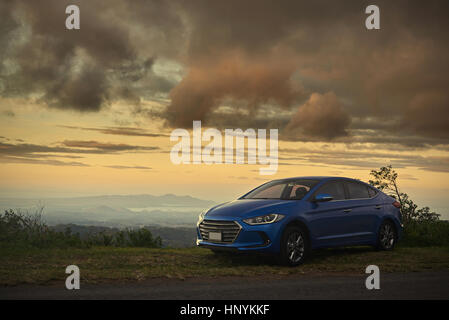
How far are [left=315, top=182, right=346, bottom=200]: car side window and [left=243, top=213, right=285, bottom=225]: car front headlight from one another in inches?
63.7

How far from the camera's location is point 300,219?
33.8 ft

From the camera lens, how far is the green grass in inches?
345

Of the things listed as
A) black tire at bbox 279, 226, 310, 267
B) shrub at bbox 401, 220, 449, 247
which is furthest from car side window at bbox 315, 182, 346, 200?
shrub at bbox 401, 220, 449, 247

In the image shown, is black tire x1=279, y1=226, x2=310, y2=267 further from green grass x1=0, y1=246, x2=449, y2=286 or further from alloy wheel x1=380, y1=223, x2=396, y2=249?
alloy wheel x1=380, y1=223, x2=396, y2=249

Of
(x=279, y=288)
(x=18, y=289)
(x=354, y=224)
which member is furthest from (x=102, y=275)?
(x=354, y=224)

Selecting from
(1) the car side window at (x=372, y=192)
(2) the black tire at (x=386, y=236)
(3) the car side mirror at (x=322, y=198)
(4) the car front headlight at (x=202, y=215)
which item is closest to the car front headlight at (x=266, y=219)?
(3) the car side mirror at (x=322, y=198)

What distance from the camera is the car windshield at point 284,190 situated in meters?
11.1

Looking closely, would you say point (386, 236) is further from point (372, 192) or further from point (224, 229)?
point (224, 229)

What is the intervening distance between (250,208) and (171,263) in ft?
6.49

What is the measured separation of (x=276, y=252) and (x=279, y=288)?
210cm

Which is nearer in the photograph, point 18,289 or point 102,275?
point 18,289

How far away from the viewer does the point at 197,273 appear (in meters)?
9.11
